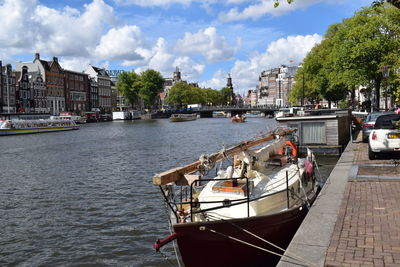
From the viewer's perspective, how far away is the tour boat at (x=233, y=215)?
8.33 metres

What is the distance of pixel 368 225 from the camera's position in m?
8.16

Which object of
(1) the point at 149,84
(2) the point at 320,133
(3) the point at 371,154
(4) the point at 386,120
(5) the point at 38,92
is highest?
(1) the point at 149,84

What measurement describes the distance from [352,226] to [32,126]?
74.2m

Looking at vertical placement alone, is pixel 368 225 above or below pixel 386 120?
below

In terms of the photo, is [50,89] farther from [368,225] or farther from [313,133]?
[368,225]

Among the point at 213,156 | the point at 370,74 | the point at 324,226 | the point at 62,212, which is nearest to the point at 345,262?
the point at 324,226

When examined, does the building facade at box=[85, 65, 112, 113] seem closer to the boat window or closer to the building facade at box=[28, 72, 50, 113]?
the building facade at box=[28, 72, 50, 113]

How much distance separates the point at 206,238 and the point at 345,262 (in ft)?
9.78

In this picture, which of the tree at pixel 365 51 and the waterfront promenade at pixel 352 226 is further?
the tree at pixel 365 51

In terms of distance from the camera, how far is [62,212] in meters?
16.3

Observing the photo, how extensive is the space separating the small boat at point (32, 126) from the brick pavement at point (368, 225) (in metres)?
66.8

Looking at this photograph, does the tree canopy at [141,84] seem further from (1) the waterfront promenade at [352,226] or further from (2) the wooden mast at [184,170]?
(2) the wooden mast at [184,170]

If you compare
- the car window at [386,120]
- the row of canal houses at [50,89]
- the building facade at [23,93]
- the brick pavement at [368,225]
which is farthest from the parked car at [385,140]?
the building facade at [23,93]

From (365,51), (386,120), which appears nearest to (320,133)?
(386,120)
